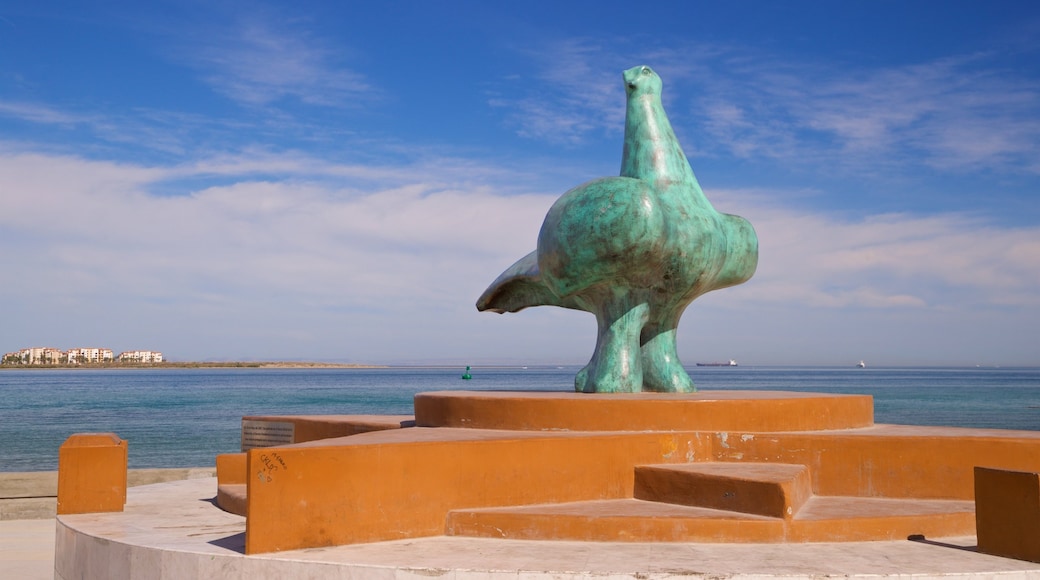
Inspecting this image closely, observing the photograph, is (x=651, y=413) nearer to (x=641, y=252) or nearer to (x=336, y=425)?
(x=641, y=252)

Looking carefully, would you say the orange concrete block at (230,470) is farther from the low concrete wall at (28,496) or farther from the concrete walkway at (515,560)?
the low concrete wall at (28,496)

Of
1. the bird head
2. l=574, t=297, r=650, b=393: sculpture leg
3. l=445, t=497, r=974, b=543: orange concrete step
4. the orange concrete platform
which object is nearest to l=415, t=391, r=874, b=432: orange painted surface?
the orange concrete platform

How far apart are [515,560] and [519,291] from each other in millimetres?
7324

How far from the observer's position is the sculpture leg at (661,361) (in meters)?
13.6

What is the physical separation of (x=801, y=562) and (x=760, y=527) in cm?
84

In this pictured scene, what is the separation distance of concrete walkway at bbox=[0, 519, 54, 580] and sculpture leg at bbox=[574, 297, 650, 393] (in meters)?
7.79

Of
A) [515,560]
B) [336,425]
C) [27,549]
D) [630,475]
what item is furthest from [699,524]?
[27,549]

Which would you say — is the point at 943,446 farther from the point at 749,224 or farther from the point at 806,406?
the point at 749,224

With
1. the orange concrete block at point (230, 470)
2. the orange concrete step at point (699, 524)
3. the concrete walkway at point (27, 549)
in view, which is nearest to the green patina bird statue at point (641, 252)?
the orange concrete step at point (699, 524)

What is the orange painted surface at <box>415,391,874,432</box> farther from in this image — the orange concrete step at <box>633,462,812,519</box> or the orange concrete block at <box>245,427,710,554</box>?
the orange concrete step at <box>633,462,812,519</box>

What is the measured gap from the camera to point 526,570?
26.1 feet

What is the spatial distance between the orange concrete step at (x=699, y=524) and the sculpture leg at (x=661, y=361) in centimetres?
397

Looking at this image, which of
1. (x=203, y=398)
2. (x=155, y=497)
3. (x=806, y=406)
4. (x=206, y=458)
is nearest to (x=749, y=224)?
(x=806, y=406)

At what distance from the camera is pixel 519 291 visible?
15.3 m
